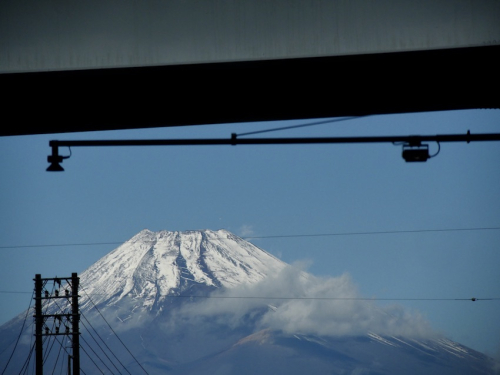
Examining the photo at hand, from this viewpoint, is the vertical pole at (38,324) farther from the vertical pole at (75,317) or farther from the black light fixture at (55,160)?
the black light fixture at (55,160)

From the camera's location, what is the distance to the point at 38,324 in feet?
93.1

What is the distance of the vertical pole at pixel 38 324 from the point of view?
88.6ft

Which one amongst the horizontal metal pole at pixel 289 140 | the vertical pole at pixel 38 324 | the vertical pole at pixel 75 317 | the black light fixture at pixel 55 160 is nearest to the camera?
the horizontal metal pole at pixel 289 140

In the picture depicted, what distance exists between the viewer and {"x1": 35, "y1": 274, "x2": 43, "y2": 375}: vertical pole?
1064 inches

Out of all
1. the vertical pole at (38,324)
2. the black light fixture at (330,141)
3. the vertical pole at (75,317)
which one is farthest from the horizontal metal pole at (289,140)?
the vertical pole at (75,317)

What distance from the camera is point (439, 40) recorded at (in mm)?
7629

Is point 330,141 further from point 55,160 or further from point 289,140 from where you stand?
point 55,160

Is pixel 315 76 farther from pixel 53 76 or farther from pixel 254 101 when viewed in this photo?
pixel 53 76

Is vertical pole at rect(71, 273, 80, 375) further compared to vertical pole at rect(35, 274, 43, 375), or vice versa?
vertical pole at rect(71, 273, 80, 375)

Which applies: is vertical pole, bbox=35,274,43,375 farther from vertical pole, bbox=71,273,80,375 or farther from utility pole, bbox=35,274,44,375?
vertical pole, bbox=71,273,80,375

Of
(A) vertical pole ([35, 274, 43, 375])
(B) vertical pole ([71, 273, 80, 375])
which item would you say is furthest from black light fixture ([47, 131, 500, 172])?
(B) vertical pole ([71, 273, 80, 375])

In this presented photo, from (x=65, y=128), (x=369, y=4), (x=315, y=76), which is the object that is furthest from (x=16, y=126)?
(x=369, y=4)

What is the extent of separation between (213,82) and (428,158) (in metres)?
2.51

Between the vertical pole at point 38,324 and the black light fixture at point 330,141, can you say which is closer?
the black light fixture at point 330,141
